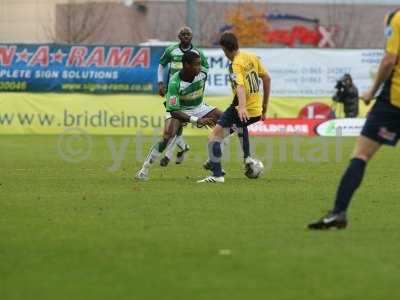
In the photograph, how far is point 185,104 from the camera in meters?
17.2

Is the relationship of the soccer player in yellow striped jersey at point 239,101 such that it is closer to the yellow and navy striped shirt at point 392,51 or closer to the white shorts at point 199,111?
the white shorts at point 199,111

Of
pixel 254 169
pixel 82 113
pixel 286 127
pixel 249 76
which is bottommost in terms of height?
pixel 286 127

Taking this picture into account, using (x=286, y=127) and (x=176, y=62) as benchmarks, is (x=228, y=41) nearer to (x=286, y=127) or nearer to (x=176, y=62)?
(x=176, y=62)

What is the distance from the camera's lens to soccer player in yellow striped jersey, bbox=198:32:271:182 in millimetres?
15797

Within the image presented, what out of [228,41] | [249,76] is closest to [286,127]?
[249,76]

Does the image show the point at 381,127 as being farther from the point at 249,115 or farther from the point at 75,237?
the point at 249,115

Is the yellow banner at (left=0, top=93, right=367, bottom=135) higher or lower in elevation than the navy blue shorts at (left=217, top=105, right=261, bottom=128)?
lower

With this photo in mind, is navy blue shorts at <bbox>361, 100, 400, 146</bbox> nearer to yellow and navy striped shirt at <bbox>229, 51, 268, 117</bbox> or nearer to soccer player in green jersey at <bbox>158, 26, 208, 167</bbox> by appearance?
yellow and navy striped shirt at <bbox>229, 51, 268, 117</bbox>

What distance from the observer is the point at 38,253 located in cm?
912

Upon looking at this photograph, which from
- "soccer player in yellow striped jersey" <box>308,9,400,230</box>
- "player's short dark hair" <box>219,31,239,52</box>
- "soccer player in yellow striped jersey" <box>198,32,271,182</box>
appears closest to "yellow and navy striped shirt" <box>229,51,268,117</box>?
"soccer player in yellow striped jersey" <box>198,32,271,182</box>

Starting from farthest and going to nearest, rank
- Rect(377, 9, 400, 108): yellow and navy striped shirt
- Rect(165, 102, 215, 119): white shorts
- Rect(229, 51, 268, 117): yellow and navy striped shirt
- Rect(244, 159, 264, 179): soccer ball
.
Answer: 1. Rect(165, 102, 215, 119): white shorts
2. Rect(244, 159, 264, 179): soccer ball
3. Rect(229, 51, 268, 117): yellow and navy striped shirt
4. Rect(377, 9, 400, 108): yellow and navy striped shirt

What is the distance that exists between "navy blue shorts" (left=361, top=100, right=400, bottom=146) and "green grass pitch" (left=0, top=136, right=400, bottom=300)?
0.84 meters

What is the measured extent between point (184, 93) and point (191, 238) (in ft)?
24.1

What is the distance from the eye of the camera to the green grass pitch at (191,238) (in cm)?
767
